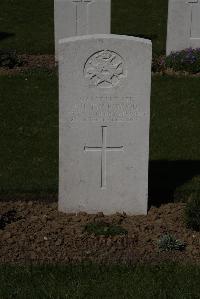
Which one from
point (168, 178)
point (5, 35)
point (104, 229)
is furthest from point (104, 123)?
point (5, 35)

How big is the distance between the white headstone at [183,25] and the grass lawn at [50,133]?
1.63 m

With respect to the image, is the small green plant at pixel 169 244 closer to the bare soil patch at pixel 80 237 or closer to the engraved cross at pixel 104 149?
the bare soil patch at pixel 80 237

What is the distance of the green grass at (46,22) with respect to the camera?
17805mm

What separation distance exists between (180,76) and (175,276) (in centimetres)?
794

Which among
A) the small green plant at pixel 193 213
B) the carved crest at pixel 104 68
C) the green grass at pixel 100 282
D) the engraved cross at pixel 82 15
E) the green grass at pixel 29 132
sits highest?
the engraved cross at pixel 82 15

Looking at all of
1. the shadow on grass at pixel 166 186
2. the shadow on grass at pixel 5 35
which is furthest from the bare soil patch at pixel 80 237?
the shadow on grass at pixel 5 35

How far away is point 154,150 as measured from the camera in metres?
9.42

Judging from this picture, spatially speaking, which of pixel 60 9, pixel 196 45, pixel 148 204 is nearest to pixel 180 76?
pixel 196 45

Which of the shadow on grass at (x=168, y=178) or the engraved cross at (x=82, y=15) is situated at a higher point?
the engraved cross at (x=82, y=15)

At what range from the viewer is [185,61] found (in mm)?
13805

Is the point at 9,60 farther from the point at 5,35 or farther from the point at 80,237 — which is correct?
the point at 80,237

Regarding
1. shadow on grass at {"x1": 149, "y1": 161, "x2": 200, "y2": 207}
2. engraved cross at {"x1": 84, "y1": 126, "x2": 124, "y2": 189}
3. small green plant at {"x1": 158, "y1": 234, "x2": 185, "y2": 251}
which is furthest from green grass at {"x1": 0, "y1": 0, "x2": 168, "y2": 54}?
small green plant at {"x1": 158, "y1": 234, "x2": 185, "y2": 251}

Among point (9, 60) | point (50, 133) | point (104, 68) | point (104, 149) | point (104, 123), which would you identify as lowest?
point (50, 133)

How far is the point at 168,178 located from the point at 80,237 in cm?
196
